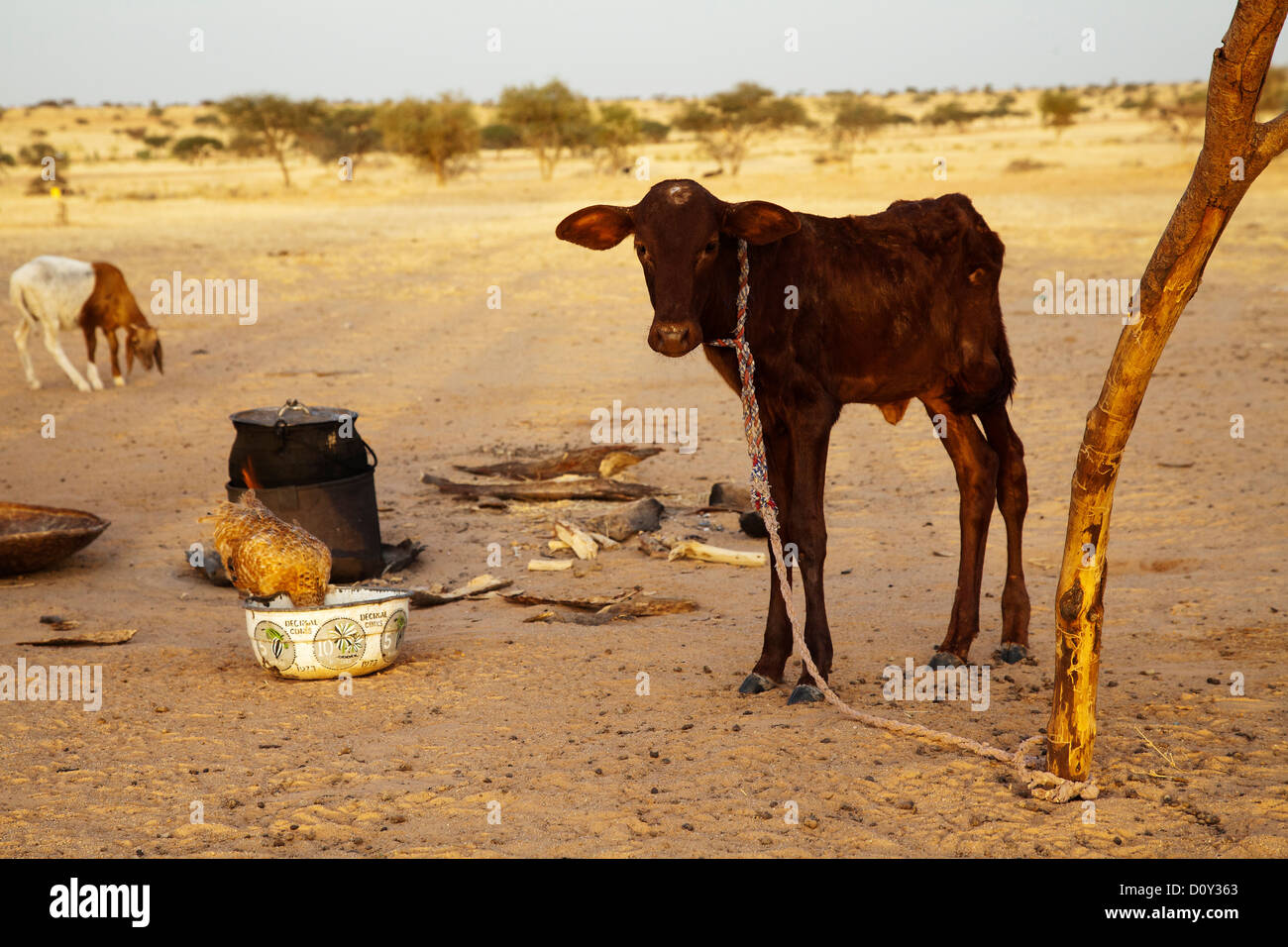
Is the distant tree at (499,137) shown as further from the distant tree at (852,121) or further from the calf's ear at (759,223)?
the calf's ear at (759,223)

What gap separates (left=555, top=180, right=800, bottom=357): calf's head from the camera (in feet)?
15.7

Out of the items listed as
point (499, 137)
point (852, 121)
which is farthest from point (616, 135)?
point (499, 137)

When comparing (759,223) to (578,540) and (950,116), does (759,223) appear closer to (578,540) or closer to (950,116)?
(578,540)

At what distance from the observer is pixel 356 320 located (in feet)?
59.0

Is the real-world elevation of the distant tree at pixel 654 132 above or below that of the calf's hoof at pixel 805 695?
above

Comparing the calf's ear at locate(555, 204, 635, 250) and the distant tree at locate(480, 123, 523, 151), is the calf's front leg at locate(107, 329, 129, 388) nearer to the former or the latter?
the calf's ear at locate(555, 204, 635, 250)

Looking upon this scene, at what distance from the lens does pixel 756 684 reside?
211 inches

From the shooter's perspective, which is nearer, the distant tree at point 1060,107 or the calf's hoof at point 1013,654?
the calf's hoof at point 1013,654

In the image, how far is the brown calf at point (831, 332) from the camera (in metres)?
4.94

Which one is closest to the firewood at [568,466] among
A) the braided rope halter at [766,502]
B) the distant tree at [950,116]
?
the braided rope halter at [766,502]

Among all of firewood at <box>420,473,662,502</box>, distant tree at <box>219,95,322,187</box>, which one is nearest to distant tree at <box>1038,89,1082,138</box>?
distant tree at <box>219,95,322,187</box>

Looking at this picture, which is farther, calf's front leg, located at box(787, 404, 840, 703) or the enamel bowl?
the enamel bowl

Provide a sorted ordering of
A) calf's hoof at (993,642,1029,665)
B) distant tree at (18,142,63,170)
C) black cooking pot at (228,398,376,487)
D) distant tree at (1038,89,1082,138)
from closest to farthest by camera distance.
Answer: calf's hoof at (993,642,1029,665) < black cooking pot at (228,398,376,487) < distant tree at (18,142,63,170) < distant tree at (1038,89,1082,138)

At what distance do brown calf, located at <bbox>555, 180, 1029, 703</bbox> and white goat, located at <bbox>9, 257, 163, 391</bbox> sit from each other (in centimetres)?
1010
